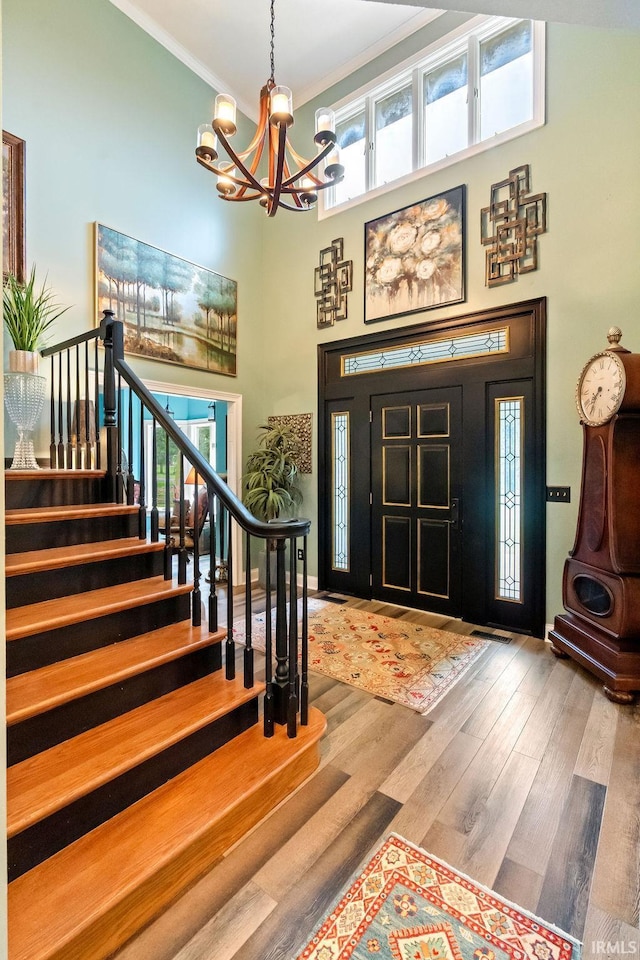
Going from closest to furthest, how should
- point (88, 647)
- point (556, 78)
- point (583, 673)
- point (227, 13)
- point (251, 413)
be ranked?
point (88, 647) < point (583, 673) < point (556, 78) < point (227, 13) < point (251, 413)

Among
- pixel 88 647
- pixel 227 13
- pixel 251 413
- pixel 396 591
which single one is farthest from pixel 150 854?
pixel 227 13

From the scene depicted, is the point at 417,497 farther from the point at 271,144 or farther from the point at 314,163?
the point at 271,144

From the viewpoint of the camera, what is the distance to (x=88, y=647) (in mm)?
1845

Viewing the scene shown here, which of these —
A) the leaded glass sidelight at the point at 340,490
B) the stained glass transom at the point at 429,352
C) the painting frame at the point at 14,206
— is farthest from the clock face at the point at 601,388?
the painting frame at the point at 14,206

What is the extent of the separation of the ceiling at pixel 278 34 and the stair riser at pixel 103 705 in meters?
5.34

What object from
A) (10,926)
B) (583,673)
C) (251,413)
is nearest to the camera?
(10,926)

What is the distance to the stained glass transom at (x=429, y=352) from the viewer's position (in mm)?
3752

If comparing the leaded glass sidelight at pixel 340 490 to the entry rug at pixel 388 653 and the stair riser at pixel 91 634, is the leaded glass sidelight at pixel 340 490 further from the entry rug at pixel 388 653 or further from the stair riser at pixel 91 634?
the stair riser at pixel 91 634

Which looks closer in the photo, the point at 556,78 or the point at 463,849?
the point at 463,849

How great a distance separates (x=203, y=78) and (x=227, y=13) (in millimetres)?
673

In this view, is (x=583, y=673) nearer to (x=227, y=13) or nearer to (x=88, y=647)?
(x=88, y=647)

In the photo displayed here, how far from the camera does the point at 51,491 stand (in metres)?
2.54

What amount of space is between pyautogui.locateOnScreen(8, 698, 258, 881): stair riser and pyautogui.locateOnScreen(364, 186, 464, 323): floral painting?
378 cm

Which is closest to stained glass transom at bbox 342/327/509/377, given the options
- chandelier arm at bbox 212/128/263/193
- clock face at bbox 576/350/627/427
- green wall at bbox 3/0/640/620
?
green wall at bbox 3/0/640/620
